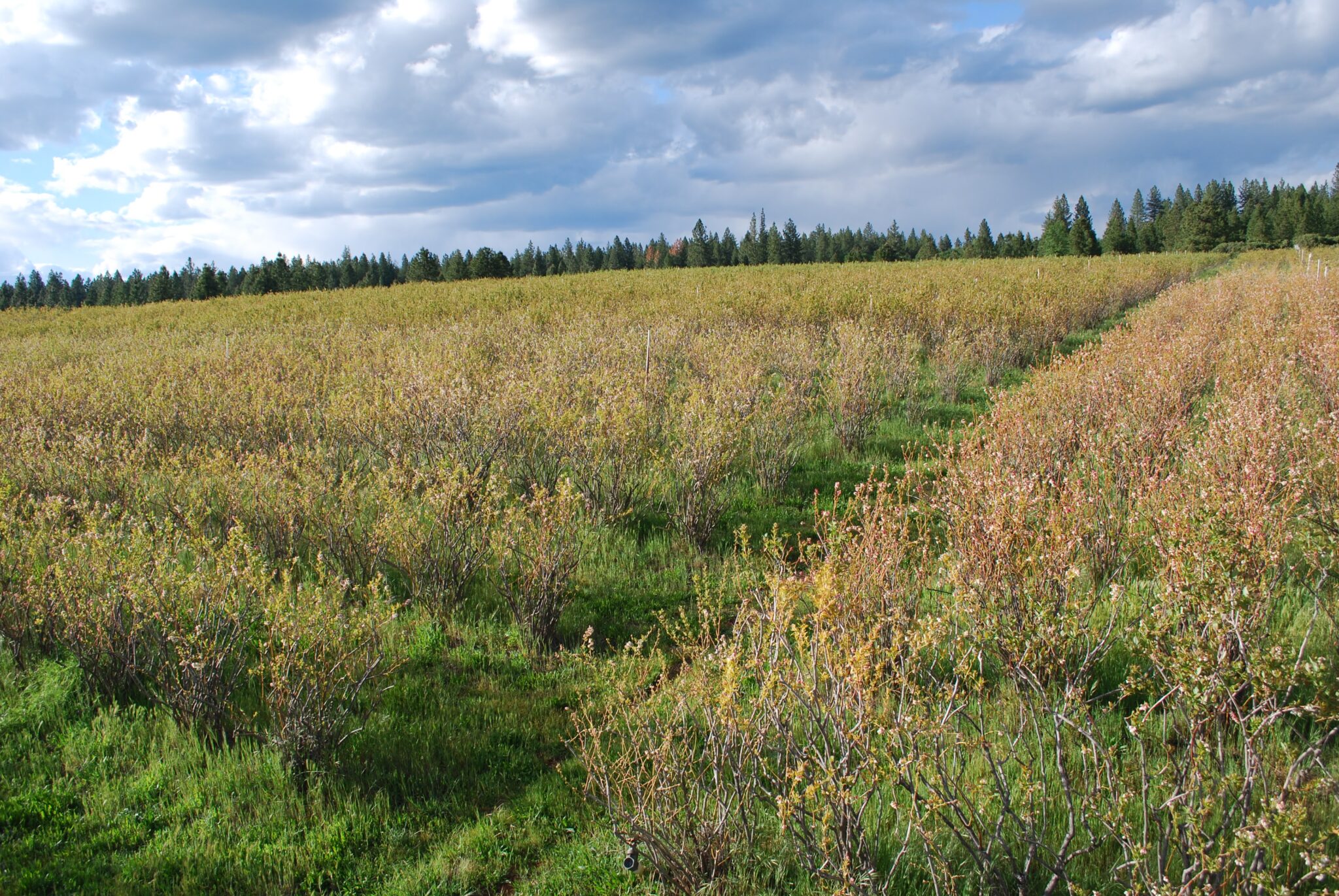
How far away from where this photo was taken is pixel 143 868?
2.87 meters

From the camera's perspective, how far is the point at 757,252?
199ft

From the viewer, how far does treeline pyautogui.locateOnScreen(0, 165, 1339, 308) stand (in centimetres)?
4566

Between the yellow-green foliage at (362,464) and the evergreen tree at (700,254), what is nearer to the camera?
the yellow-green foliage at (362,464)

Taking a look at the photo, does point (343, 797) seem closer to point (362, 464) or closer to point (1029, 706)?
point (1029, 706)

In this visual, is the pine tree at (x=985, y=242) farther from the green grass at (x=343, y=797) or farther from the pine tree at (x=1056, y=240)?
the green grass at (x=343, y=797)

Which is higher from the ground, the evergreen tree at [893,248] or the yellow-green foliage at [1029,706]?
the evergreen tree at [893,248]

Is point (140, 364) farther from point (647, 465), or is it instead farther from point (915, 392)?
point (915, 392)

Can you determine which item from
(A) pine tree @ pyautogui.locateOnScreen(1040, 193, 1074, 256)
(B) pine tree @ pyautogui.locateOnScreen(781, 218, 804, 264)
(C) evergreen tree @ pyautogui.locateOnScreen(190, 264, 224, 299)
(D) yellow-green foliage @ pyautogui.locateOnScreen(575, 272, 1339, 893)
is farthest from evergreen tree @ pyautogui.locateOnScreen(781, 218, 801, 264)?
(D) yellow-green foliage @ pyautogui.locateOnScreen(575, 272, 1339, 893)

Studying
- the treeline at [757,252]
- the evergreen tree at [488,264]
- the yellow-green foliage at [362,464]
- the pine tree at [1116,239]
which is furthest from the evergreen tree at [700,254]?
the yellow-green foliage at [362,464]

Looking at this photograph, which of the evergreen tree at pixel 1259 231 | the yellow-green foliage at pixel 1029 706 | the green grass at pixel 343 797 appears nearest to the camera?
the yellow-green foliage at pixel 1029 706

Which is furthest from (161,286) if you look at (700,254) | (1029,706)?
(1029,706)

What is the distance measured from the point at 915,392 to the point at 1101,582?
579 centimetres

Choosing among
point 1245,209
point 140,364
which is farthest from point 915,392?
point 1245,209

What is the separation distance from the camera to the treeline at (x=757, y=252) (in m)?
45.7
